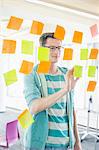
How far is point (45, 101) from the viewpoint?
1089 mm

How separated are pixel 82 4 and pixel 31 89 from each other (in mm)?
1811

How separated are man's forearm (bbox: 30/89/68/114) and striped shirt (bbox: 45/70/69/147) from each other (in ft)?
0.15

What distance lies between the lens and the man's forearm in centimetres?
109

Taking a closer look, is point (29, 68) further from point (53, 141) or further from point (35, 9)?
point (35, 9)

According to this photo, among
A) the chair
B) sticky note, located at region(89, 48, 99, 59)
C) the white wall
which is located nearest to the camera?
the chair

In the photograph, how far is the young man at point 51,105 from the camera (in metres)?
1.12

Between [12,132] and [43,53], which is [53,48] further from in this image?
[12,132]

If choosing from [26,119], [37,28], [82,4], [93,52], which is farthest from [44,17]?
[26,119]

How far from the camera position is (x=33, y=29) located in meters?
1.29

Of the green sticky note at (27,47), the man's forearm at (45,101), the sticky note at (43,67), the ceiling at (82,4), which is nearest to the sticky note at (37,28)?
the green sticky note at (27,47)

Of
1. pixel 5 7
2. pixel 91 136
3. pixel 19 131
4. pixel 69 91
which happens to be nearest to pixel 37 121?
pixel 69 91

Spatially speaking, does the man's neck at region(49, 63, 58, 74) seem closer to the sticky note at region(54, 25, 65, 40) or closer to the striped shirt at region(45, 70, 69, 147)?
the striped shirt at region(45, 70, 69, 147)

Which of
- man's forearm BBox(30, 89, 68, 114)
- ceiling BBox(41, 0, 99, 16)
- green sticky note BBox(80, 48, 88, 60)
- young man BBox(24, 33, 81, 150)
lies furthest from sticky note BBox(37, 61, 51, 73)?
ceiling BBox(41, 0, 99, 16)

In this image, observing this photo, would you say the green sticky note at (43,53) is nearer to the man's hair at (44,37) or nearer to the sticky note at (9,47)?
the man's hair at (44,37)
